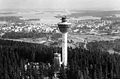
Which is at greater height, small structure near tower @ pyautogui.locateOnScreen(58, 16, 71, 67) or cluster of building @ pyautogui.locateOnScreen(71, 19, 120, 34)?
small structure near tower @ pyautogui.locateOnScreen(58, 16, 71, 67)

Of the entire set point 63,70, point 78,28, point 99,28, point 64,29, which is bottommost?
point 78,28

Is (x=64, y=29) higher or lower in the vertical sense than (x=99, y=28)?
higher

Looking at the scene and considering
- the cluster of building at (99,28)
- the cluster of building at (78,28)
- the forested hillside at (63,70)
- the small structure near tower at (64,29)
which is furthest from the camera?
the cluster of building at (78,28)

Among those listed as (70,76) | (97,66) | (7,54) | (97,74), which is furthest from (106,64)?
(7,54)

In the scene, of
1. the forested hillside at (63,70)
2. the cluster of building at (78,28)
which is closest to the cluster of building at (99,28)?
the cluster of building at (78,28)

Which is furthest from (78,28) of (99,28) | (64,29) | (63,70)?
(63,70)

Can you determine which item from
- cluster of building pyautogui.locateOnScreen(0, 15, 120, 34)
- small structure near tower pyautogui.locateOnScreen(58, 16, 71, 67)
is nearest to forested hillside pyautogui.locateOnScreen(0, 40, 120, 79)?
small structure near tower pyautogui.locateOnScreen(58, 16, 71, 67)

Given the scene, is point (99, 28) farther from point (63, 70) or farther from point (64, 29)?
point (63, 70)

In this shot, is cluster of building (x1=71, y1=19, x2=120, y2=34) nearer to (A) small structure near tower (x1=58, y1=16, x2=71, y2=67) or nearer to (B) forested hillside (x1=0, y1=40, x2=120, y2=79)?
(B) forested hillside (x1=0, y1=40, x2=120, y2=79)

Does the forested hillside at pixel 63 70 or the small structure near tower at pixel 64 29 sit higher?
the small structure near tower at pixel 64 29

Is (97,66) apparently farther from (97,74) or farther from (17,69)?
(17,69)

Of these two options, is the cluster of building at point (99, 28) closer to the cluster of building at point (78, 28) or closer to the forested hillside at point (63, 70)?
the cluster of building at point (78, 28)
